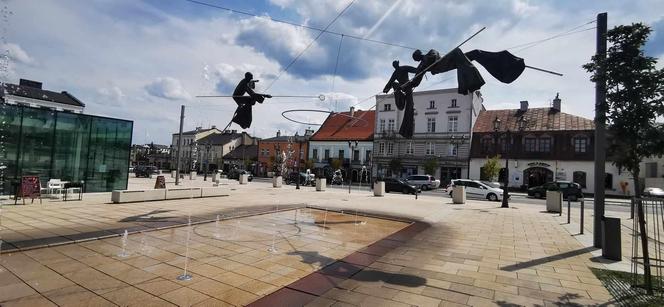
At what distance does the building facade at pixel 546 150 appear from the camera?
40250 millimetres

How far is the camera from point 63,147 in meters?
18.4

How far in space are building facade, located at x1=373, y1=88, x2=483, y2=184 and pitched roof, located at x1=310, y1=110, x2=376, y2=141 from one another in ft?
5.70

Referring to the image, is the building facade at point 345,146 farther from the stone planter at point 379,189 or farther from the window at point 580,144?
the stone planter at point 379,189

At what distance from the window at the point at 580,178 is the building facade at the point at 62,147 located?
4477 centimetres

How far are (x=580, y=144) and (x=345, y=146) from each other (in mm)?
32023

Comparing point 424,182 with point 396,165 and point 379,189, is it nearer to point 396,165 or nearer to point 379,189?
point 396,165

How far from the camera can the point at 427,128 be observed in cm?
5212

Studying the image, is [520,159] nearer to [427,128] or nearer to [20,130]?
[427,128]

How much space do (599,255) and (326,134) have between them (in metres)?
55.0

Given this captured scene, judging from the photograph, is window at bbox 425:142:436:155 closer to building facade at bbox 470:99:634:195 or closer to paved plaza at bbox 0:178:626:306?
building facade at bbox 470:99:634:195

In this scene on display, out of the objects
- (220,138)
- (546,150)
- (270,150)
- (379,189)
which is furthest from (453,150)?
(220,138)

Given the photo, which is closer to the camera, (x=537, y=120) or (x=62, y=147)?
(x=62, y=147)

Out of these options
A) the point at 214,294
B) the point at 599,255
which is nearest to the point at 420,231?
the point at 599,255

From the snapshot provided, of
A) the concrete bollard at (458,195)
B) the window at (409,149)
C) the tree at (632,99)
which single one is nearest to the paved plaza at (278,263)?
the tree at (632,99)
